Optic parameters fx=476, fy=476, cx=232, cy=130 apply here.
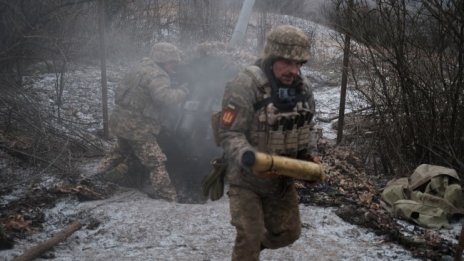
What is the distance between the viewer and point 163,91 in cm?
535

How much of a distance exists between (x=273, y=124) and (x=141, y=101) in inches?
115

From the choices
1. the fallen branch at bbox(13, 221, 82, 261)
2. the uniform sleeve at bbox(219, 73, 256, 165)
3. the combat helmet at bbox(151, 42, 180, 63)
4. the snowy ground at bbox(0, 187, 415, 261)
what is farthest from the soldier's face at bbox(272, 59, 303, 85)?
the combat helmet at bbox(151, 42, 180, 63)

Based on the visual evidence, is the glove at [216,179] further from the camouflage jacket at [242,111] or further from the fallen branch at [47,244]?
the fallen branch at [47,244]

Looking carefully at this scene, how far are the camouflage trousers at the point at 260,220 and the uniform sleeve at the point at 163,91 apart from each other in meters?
2.30

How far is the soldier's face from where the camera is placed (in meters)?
3.04

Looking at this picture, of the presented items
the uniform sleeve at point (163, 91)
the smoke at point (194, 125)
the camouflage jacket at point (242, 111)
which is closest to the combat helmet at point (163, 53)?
the uniform sleeve at point (163, 91)

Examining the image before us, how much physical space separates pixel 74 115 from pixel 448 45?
5.85 meters

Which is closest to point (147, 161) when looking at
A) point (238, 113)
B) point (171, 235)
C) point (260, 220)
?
point (171, 235)

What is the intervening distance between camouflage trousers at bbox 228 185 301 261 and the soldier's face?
77 centimetres

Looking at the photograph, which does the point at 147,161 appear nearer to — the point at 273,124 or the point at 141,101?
the point at 141,101

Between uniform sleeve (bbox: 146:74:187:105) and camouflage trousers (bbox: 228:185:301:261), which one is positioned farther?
uniform sleeve (bbox: 146:74:187:105)

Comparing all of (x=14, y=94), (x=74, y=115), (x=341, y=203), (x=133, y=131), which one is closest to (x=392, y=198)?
(x=341, y=203)

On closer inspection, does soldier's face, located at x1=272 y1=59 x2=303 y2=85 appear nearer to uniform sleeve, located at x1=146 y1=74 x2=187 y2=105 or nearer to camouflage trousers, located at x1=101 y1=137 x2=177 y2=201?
uniform sleeve, located at x1=146 y1=74 x2=187 y2=105

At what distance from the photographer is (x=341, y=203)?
5234mm
